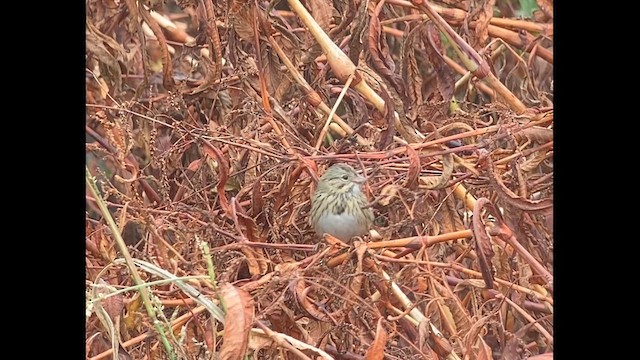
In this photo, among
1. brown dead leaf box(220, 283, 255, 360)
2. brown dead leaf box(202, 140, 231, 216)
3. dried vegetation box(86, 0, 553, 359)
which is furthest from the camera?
brown dead leaf box(202, 140, 231, 216)

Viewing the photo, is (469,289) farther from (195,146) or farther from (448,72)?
(195,146)

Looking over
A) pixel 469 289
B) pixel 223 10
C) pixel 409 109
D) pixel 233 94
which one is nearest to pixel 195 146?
pixel 233 94

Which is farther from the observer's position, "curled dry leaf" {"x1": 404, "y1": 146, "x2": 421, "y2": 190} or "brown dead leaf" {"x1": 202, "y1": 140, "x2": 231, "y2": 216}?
"brown dead leaf" {"x1": 202, "y1": 140, "x2": 231, "y2": 216}

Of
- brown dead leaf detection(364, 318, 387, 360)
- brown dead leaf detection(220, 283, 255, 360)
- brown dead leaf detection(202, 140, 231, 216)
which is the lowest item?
brown dead leaf detection(364, 318, 387, 360)

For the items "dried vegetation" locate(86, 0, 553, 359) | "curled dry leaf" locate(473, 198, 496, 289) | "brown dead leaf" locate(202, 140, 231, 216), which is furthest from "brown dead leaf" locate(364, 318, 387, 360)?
"brown dead leaf" locate(202, 140, 231, 216)

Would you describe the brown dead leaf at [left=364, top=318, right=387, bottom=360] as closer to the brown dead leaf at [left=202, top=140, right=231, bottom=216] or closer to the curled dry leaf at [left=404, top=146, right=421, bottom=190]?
the curled dry leaf at [left=404, top=146, right=421, bottom=190]

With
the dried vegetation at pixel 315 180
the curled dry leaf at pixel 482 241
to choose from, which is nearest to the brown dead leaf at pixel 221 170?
the dried vegetation at pixel 315 180

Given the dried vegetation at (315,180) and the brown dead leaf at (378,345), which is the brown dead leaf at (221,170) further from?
the brown dead leaf at (378,345)
